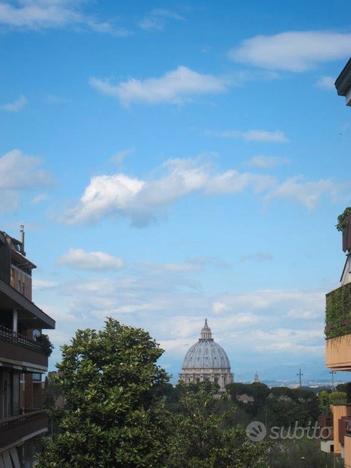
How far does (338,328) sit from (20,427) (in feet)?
57.1

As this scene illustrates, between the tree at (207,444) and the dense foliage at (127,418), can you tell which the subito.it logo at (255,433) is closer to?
the tree at (207,444)

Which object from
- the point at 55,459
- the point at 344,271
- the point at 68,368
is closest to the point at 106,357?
the point at 68,368

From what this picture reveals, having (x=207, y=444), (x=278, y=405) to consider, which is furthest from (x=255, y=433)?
(x=278, y=405)

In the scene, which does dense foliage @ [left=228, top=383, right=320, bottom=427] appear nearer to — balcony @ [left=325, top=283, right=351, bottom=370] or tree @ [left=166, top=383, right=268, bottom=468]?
tree @ [left=166, top=383, right=268, bottom=468]

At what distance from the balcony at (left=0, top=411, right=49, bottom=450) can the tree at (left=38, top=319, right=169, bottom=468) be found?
1603mm

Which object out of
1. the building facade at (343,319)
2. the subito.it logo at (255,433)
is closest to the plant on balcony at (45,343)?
the subito.it logo at (255,433)

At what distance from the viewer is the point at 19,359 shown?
34.3 m

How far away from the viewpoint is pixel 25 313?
39969 millimetres

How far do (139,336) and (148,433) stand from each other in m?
3.84

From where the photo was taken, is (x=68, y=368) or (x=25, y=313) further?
(x=25, y=313)

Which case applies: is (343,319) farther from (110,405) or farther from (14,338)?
(14,338)

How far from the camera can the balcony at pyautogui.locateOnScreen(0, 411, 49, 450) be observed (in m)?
30.5

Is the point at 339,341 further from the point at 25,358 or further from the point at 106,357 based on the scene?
the point at 25,358

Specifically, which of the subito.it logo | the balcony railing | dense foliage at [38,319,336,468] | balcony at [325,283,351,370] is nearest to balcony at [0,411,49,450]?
dense foliage at [38,319,336,468]
